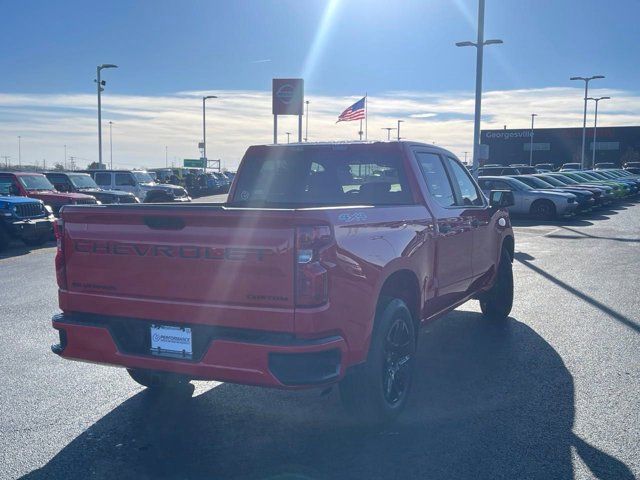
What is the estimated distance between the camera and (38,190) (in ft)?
60.6

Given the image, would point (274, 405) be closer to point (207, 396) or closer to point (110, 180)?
point (207, 396)

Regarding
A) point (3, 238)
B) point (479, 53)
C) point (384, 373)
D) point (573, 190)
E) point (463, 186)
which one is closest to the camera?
point (384, 373)

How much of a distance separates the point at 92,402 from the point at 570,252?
11.9 meters

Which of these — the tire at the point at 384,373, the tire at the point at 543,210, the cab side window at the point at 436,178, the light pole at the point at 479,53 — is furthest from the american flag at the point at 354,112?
the tire at the point at 384,373

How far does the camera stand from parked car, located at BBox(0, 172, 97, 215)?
17.8 metres

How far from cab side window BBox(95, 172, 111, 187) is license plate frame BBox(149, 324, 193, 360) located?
24.0m

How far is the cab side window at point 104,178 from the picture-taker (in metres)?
27.0

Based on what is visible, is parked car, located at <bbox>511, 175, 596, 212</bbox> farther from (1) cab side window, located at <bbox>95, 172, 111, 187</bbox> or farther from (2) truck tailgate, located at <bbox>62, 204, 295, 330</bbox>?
(2) truck tailgate, located at <bbox>62, 204, 295, 330</bbox>

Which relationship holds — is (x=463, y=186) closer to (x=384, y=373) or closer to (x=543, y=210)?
(x=384, y=373)

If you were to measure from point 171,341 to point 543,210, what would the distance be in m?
21.5

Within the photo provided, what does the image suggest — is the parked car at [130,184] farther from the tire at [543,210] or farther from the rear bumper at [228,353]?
the rear bumper at [228,353]

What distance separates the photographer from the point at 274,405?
5.30 m

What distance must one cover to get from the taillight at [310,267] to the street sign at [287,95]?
94.9 ft

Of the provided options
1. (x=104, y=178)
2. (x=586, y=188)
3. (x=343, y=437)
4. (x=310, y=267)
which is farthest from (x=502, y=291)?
(x=104, y=178)
